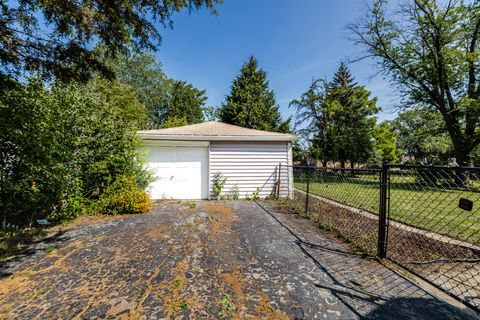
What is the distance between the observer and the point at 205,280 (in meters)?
2.54

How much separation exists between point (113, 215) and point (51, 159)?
74.7 inches

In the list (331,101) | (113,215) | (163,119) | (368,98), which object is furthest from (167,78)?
(113,215)

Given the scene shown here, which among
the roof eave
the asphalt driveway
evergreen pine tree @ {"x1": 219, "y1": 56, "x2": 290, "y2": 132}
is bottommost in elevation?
the asphalt driveway

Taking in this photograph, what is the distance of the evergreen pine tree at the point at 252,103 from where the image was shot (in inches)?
738

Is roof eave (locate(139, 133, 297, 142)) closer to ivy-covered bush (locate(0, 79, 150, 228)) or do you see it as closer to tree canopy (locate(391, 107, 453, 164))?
ivy-covered bush (locate(0, 79, 150, 228))

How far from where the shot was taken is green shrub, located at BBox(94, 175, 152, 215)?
5.50 m

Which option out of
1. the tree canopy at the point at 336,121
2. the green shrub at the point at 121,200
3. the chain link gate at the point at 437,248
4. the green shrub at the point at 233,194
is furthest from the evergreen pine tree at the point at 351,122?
the green shrub at the point at 121,200

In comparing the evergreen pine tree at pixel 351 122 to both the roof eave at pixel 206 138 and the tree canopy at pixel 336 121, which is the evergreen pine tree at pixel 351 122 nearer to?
the tree canopy at pixel 336 121

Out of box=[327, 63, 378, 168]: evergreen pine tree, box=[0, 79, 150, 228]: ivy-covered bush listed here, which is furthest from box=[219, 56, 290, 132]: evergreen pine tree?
box=[0, 79, 150, 228]: ivy-covered bush

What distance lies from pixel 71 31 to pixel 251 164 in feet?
18.7

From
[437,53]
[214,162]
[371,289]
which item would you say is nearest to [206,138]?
[214,162]

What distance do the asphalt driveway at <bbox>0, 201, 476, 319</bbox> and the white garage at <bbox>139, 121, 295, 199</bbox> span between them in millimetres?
3150

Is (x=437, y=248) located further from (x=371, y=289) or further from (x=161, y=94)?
(x=161, y=94)

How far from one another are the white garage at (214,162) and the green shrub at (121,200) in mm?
1281
